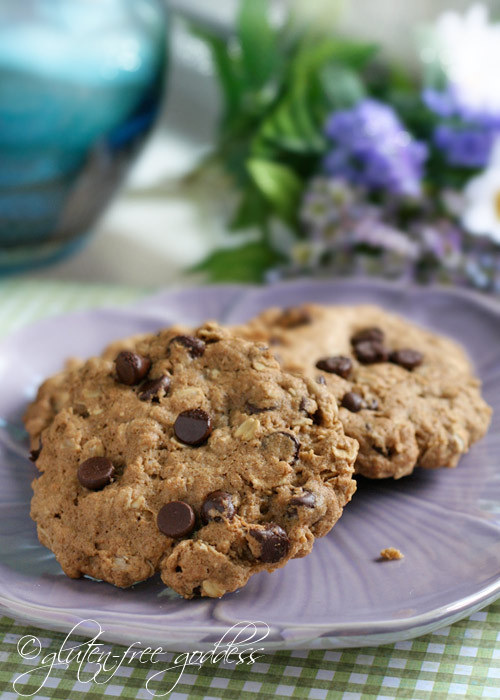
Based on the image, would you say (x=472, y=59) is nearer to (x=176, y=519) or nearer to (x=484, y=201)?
(x=484, y=201)

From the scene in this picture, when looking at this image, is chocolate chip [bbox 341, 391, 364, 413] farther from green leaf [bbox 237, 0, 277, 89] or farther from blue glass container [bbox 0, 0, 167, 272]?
green leaf [bbox 237, 0, 277, 89]

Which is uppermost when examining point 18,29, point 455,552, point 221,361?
point 18,29

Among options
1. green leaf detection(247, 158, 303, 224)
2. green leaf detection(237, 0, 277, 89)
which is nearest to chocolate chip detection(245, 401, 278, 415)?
green leaf detection(247, 158, 303, 224)

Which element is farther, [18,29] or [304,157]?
[304,157]

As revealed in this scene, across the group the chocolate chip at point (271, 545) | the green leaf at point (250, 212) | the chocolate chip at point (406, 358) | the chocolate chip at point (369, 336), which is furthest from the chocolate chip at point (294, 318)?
the green leaf at point (250, 212)

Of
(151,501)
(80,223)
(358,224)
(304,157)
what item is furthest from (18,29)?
(151,501)

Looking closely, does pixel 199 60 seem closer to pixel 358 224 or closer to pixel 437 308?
pixel 358 224
